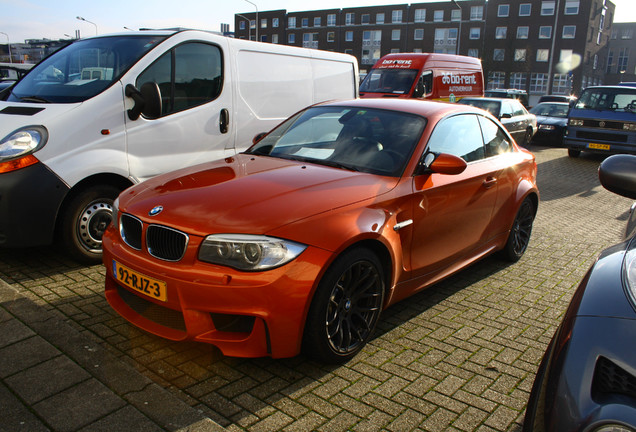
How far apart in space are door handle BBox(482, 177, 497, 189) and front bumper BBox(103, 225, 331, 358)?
2.16 meters

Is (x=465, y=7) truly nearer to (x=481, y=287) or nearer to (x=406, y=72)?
(x=406, y=72)

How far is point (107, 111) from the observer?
4.85 m

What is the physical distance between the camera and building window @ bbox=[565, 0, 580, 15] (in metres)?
64.9

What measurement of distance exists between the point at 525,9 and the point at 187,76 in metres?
73.0

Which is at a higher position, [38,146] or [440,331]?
[38,146]

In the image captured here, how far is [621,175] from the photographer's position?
2.57 meters

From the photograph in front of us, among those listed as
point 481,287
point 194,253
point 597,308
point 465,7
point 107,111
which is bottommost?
point 481,287

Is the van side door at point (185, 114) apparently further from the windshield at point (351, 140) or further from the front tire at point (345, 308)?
the front tire at point (345, 308)

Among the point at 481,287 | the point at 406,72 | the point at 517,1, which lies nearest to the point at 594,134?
the point at 406,72

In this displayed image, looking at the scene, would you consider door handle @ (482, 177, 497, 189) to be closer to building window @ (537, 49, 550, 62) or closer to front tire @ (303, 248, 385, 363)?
front tire @ (303, 248, 385, 363)

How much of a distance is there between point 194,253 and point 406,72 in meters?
14.7

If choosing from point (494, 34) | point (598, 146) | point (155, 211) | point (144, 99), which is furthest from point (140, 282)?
point (494, 34)

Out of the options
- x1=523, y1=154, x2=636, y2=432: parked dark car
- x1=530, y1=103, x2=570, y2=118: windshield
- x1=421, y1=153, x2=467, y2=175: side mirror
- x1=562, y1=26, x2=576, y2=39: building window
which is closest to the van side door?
x1=421, y1=153, x2=467, y2=175: side mirror

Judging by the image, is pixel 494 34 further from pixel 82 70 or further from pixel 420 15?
pixel 82 70
